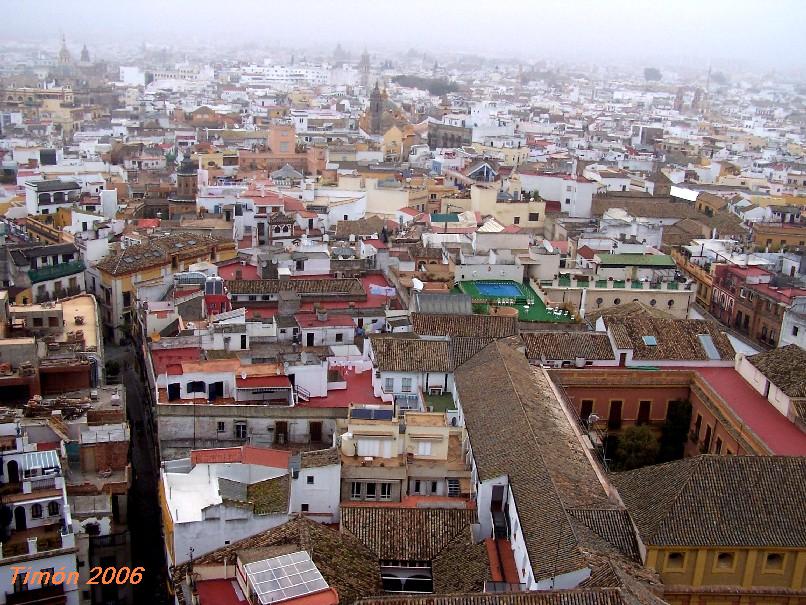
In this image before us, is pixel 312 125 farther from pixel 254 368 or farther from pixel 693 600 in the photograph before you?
pixel 693 600

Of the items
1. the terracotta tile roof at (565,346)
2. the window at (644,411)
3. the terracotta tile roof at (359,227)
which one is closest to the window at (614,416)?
the window at (644,411)

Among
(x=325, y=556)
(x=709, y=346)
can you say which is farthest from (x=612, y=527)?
(x=709, y=346)

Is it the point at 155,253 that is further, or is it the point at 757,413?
the point at 155,253

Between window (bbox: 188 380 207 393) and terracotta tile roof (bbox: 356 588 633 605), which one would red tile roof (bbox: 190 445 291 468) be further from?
terracotta tile roof (bbox: 356 588 633 605)

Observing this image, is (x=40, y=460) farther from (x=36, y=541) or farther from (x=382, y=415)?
(x=382, y=415)

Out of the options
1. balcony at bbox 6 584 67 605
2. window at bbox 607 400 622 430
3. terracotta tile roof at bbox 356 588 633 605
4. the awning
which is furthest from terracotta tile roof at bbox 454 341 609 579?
the awning

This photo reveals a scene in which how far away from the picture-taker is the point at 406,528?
2011 cm

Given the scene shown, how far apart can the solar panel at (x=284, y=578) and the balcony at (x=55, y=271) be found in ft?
76.7

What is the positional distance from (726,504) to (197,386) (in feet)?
44.3

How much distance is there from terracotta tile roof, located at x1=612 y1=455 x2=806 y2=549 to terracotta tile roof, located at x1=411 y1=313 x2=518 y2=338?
9770mm

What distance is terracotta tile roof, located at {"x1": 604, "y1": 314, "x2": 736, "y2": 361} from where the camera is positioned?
94.7 feet

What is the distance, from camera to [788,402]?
25.2m

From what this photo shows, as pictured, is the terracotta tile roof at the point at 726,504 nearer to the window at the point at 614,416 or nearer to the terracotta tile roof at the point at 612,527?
the terracotta tile roof at the point at 612,527

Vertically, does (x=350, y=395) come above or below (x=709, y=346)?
below
